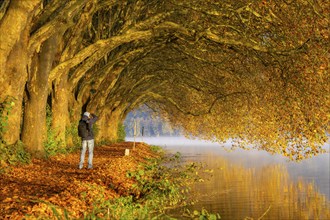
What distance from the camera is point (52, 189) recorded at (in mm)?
12484

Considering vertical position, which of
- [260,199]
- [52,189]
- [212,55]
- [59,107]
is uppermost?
[212,55]

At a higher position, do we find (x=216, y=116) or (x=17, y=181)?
(x=216, y=116)

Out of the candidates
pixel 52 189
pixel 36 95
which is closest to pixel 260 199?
pixel 52 189

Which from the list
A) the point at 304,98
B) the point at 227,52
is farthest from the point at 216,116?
the point at 304,98

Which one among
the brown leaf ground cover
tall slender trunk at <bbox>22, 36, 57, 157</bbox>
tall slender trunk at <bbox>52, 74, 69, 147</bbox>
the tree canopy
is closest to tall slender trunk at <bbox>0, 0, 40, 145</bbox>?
the tree canopy

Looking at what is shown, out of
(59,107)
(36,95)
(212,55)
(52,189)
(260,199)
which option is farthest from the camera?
(212,55)

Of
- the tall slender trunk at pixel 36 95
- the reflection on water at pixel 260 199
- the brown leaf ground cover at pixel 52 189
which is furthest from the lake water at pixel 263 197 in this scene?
the tall slender trunk at pixel 36 95

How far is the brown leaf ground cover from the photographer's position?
29.9 feet

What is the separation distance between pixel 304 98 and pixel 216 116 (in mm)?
16754

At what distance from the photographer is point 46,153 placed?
71.4 ft

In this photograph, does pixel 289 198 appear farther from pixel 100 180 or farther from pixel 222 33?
pixel 100 180

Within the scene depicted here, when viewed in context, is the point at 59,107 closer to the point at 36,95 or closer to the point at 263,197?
the point at 36,95

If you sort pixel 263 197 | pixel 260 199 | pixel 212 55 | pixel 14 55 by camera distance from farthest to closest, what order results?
pixel 212 55
pixel 263 197
pixel 260 199
pixel 14 55

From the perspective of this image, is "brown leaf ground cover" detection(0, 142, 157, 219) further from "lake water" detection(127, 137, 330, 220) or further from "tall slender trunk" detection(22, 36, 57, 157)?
"lake water" detection(127, 137, 330, 220)
